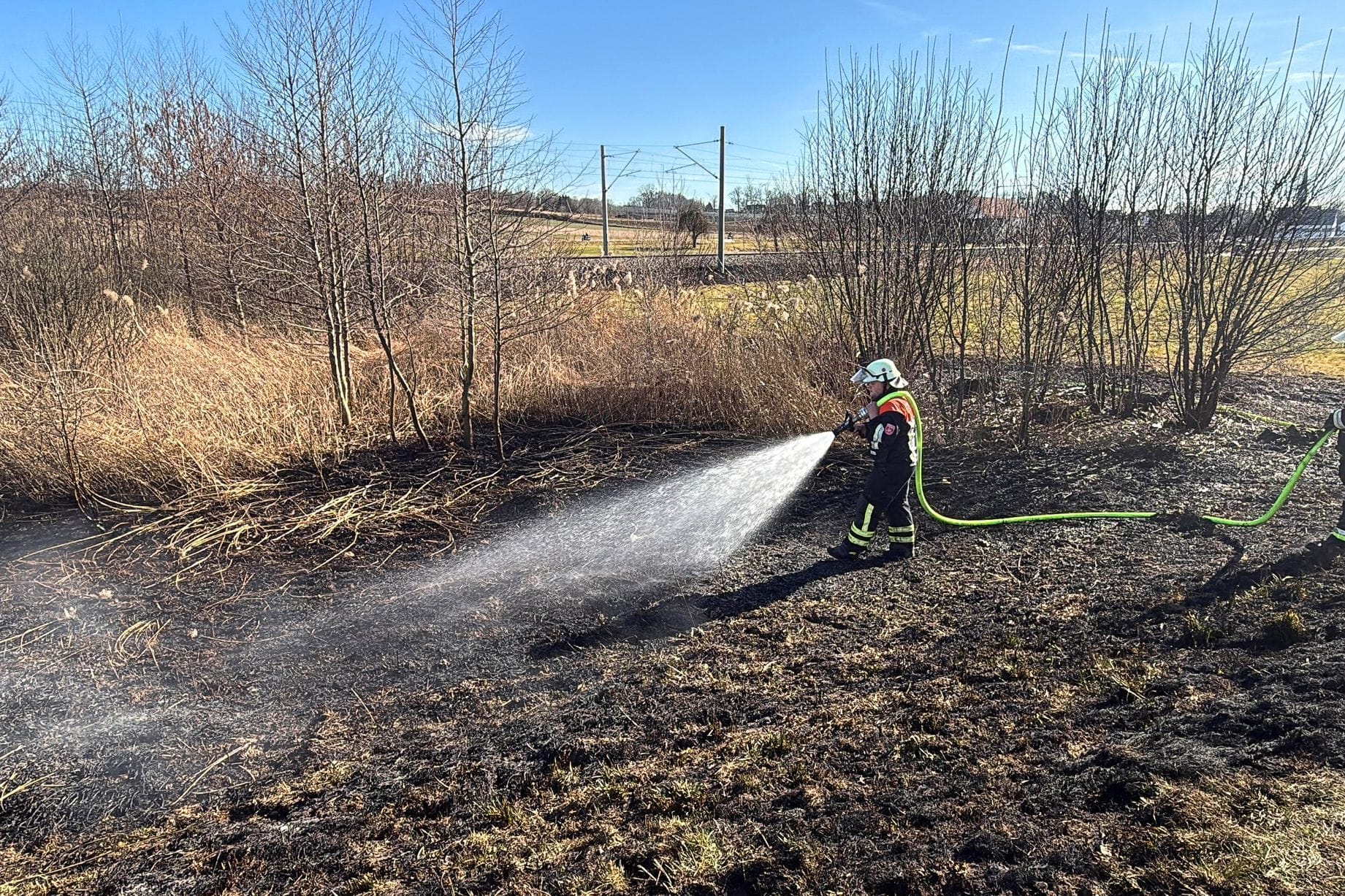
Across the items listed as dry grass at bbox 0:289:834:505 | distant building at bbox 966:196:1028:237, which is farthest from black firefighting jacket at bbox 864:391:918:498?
distant building at bbox 966:196:1028:237

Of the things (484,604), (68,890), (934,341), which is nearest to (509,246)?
(484,604)

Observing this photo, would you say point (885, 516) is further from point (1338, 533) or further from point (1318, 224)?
point (1318, 224)

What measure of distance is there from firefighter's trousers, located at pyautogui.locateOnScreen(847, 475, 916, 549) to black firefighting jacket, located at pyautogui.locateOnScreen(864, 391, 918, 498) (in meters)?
0.02

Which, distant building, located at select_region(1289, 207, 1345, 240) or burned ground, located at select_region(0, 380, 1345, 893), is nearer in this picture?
burned ground, located at select_region(0, 380, 1345, 893)

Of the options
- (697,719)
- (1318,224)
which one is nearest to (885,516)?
(697,719)

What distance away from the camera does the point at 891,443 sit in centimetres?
510

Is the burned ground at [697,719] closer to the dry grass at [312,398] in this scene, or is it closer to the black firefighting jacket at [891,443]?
the black firefighting jacket at [891,443]

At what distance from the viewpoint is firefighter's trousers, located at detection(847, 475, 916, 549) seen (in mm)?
5152

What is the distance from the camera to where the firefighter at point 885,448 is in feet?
16.7

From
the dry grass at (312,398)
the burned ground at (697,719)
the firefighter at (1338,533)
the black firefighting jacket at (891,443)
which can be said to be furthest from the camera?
the dry grass at (312,398)

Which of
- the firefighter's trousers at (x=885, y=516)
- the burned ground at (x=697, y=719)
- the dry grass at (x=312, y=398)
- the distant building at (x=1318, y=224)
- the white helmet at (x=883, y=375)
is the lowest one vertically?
the burned ground at (x=697, y=719)

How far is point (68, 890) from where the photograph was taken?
8.54 ft

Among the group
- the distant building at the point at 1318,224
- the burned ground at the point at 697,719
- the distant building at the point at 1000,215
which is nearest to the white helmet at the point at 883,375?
the burned ground at the point at 697,719

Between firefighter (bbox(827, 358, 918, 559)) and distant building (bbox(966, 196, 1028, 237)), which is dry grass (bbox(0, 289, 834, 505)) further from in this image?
firefighter (bbox(827, 358, 918, 559))
